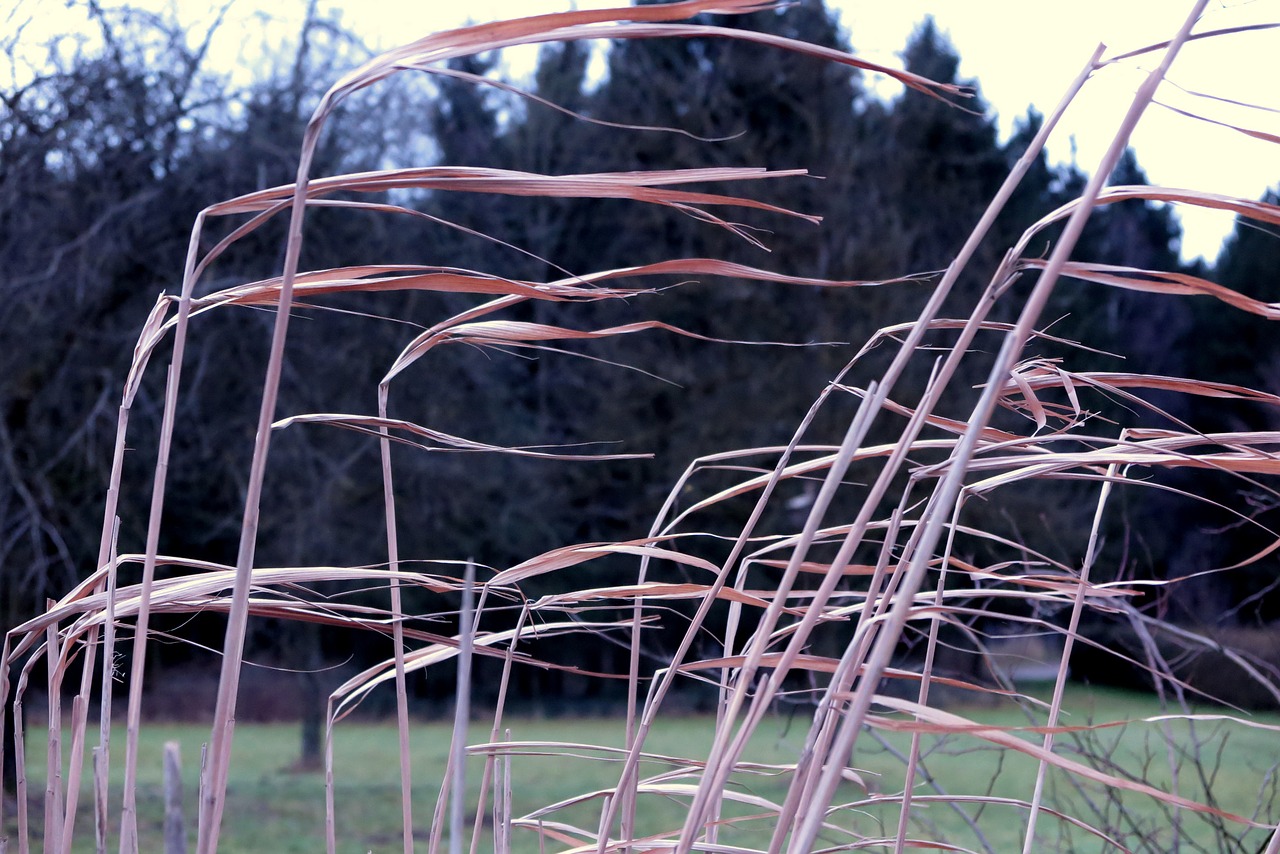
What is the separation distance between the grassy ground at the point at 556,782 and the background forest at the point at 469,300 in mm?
597

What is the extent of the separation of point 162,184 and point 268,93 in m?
0.60

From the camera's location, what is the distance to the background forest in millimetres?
4398

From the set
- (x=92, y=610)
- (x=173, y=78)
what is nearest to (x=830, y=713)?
(x=92, y=610)

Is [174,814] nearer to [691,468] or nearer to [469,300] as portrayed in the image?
A: [691,468]

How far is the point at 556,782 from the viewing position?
20.8 ft

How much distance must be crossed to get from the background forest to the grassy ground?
0.60 meters

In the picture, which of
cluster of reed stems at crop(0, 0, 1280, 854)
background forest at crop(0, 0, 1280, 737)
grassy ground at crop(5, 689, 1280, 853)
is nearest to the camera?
cluster of reed stems at crop(0, 0, 1280, 854)

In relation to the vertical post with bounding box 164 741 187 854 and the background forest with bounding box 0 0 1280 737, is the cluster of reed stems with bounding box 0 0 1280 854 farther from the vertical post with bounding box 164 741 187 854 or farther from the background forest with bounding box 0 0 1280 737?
the background forest with bounding box 0 0 1280 737

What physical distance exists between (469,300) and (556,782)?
2.85 metres

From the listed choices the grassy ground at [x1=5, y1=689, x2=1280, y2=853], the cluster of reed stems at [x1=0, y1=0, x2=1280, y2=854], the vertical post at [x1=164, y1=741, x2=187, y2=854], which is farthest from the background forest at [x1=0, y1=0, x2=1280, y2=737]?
the vertical post at [x1=164, y1=741, x2=187, y2=854]

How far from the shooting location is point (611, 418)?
7.92 meters

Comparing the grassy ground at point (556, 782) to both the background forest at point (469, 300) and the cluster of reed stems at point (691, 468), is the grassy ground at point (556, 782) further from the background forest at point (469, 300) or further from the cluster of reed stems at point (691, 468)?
the cluster of reed stems at point (691, 468)

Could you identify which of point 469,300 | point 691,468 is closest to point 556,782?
point 469,300

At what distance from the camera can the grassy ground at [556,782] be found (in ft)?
14.9
